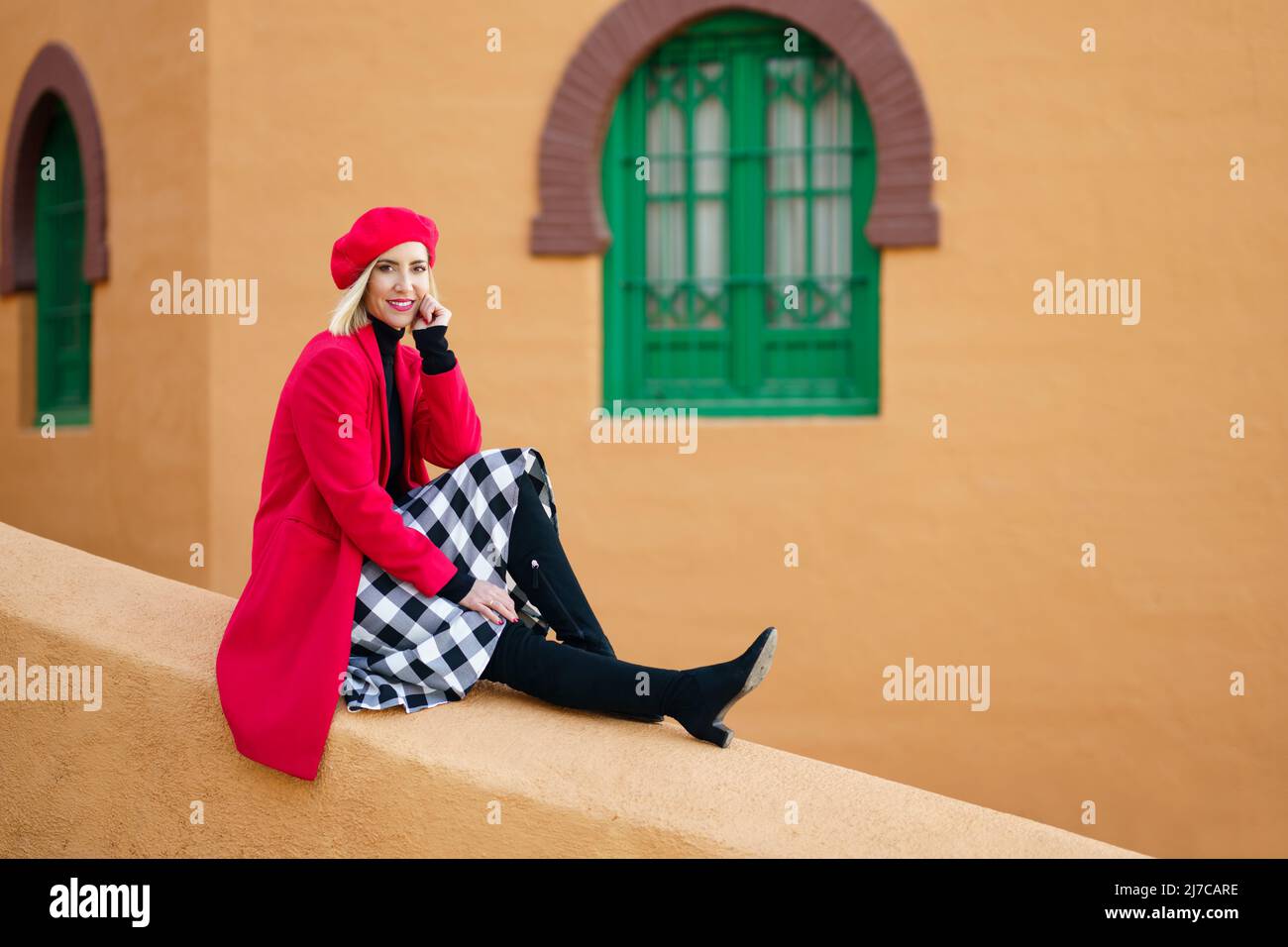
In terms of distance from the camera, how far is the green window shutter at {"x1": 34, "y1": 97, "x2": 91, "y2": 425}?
295 inches

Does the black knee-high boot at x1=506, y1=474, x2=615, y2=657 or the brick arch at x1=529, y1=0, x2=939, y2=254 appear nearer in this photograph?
the black knee-high boot at x1=506, y1=474, x2=615, y2=657

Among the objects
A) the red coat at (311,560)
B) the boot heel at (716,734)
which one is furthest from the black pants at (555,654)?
the red coat at (311,560)

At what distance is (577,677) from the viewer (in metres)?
3.24

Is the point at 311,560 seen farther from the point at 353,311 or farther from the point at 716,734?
the point at 716,734

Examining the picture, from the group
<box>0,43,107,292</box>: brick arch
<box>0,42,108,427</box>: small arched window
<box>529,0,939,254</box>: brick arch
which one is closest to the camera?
<box>529,0,939,254</box>: brick arch

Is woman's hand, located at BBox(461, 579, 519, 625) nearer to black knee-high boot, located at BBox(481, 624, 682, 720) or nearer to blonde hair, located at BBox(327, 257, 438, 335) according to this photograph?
black knee-high boot, located at BBox(481, 624, 682, 720)

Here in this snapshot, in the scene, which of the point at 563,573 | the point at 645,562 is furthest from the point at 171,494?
the point at 563,573

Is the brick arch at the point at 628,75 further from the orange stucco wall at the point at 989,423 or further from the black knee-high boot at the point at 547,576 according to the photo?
the black knee-high boot at the point at 547,576

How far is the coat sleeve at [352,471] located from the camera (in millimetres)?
3121

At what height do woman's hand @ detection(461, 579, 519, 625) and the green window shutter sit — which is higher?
the green window shutter

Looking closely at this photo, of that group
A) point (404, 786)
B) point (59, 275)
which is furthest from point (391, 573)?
A: point (59, 275)

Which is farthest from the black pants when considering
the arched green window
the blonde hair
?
the arched green window

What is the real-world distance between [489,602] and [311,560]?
0.45 metres

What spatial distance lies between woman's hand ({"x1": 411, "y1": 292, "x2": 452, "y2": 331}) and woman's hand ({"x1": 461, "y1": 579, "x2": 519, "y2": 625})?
71 cm
